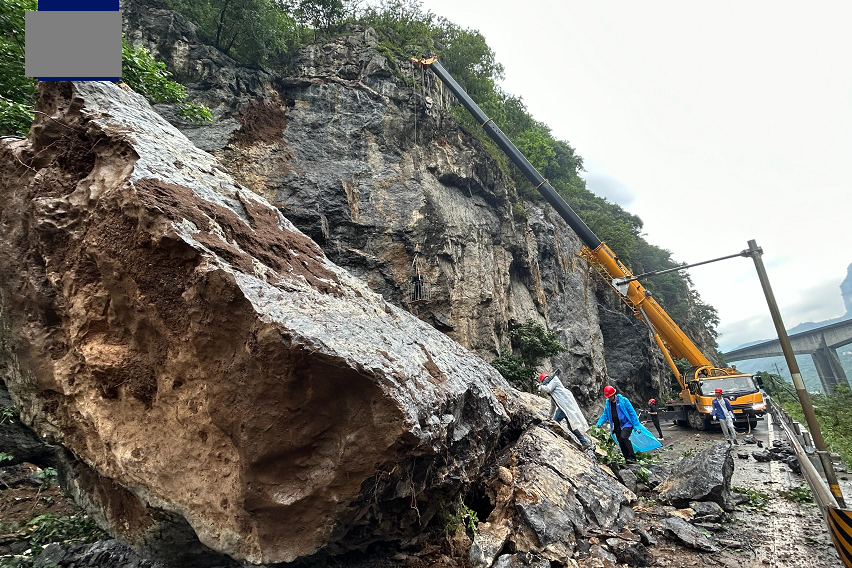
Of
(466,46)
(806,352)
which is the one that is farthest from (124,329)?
(806,352)

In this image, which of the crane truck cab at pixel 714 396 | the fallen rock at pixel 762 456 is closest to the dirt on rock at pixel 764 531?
the fallen rock at pixel 762 456

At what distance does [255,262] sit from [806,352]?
5552 cm

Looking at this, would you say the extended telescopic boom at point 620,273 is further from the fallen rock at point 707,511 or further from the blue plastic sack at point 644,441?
the fallen rock at point 707,511

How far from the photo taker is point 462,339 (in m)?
13.2

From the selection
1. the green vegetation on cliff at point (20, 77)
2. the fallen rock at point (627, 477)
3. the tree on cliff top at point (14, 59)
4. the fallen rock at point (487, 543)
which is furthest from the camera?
the fallen rock at point (627, 477)

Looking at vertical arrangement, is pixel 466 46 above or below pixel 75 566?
above

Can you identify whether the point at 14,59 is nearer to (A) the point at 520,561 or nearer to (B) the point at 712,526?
(A) the point at 520,561

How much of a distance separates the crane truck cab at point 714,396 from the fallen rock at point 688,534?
389 inches

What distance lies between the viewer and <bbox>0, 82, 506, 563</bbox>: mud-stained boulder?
261cm

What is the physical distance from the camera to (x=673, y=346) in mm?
15523

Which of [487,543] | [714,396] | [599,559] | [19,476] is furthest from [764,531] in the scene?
[714,396]

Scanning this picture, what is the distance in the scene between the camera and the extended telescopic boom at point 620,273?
15.2 m

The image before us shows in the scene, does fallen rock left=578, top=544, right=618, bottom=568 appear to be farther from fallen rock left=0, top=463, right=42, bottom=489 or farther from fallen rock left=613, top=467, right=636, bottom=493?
fallen rock left=0, top=463, right=42, bottom=489

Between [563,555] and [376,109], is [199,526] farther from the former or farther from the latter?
[376,109]
